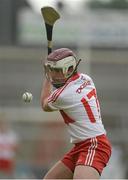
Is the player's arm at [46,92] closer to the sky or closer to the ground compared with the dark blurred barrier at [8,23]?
closer to the sky

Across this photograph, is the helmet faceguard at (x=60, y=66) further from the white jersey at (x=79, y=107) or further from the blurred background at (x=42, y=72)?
the blurred background at (x=42, y=72)

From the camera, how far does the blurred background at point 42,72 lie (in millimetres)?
23453

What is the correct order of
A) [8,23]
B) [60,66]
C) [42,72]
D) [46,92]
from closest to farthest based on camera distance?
[60,66], [46,92], [42,72], [8,23]

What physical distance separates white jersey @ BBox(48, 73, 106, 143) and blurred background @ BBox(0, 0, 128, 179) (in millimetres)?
11156

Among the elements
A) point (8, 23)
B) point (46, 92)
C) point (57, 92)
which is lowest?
point (8, 23)

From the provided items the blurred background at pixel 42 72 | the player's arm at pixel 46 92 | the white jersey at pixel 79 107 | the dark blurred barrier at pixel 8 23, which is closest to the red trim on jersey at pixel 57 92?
the white jersey at pixel 79 107

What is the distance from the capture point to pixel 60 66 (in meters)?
10.8

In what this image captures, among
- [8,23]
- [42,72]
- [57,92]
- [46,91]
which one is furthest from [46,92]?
[8,23]

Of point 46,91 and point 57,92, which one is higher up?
point 57,92

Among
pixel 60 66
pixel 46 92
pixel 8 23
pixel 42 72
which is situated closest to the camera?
pixel 60 66

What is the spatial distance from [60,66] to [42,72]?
2175cm

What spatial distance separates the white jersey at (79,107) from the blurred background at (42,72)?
11156 mm

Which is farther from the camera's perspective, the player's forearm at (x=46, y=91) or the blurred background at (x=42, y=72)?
the blurred background at (x=42, y=72)

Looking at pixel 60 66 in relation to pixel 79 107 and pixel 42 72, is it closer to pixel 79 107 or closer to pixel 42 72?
pixel 79 107
